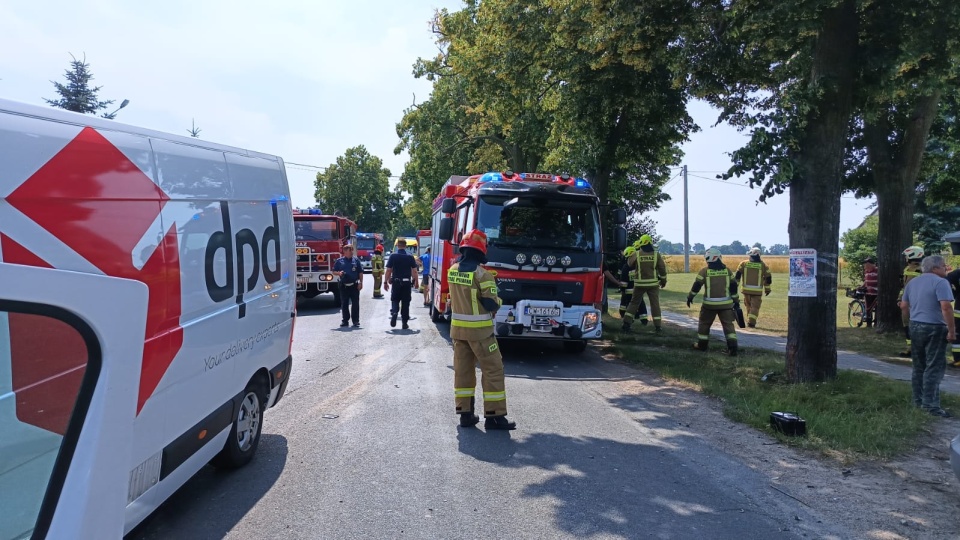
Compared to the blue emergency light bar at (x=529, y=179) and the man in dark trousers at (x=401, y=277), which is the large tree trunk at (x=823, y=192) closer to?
the blue emergency light bar at (x=529, y=179)

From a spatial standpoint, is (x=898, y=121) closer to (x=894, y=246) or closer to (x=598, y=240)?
(x=894, y=246)

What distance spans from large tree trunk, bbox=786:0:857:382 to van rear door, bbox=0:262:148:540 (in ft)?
26.3

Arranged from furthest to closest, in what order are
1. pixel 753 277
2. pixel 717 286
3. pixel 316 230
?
pixel 316 230, pixel 753 277, pixel 717 286

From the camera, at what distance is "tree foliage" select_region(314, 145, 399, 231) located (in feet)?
233

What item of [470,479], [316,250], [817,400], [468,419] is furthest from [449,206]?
[316,250]

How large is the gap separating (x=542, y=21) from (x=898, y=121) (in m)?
8.19

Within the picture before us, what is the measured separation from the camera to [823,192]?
25.8 ft

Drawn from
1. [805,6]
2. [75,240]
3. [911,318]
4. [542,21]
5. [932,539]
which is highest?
[542,21]

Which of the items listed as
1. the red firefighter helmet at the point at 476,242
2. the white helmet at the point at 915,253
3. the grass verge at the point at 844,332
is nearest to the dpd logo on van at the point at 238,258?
the red firefighter helmet at the point at 476,242

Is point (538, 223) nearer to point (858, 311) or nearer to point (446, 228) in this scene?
point (446, 228)

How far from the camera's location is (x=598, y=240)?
10.4 metres

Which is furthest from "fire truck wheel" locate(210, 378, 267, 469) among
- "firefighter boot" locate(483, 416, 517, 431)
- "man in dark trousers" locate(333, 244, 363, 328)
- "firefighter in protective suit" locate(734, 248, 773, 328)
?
"firefighter in protective suit" locate(734, 248, 773, 328)

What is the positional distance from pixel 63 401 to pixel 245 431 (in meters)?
3.48

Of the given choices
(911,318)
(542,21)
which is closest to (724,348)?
(911,318)
